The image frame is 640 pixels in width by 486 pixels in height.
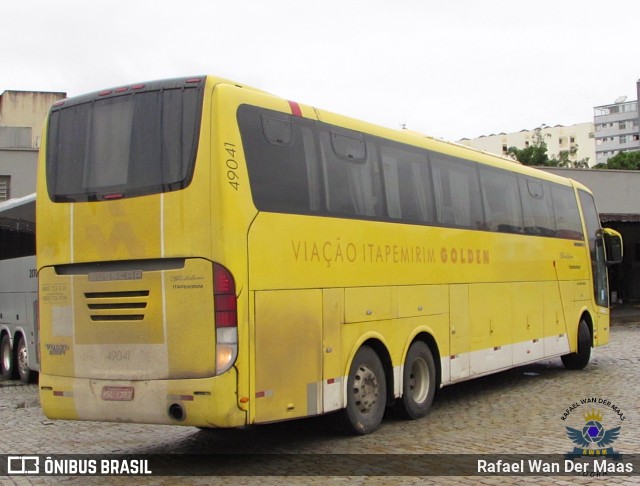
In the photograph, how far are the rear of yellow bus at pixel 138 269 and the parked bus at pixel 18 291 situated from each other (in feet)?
26.0

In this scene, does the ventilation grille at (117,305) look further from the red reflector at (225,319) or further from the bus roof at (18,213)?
the bus roof at (18,213)

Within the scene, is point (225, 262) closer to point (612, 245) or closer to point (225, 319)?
point (225, 319)

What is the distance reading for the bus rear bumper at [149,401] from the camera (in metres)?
7.40

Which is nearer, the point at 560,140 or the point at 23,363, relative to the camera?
the point at 23,363

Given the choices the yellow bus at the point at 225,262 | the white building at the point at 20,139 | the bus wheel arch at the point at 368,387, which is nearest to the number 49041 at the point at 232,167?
the yellow bus at the point at 225,262

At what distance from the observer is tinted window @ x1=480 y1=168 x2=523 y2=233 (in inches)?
507

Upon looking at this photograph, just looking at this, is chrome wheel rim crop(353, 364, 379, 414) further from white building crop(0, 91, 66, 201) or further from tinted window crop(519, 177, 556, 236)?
white building crop(0, 91, 66, 201)

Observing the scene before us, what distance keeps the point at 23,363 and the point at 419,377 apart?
9817mm

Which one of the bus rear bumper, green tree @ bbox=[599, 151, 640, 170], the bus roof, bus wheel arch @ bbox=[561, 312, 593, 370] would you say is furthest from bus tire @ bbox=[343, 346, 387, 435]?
green tree @ bbox=[599, 151, 640, 170]

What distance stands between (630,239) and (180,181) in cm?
4050

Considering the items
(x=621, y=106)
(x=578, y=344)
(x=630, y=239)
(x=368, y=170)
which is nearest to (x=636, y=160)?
(x=630, y=239)

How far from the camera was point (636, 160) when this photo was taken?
8656cm

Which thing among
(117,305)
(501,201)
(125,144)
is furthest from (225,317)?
(501,201)

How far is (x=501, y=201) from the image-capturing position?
43.7 feet
